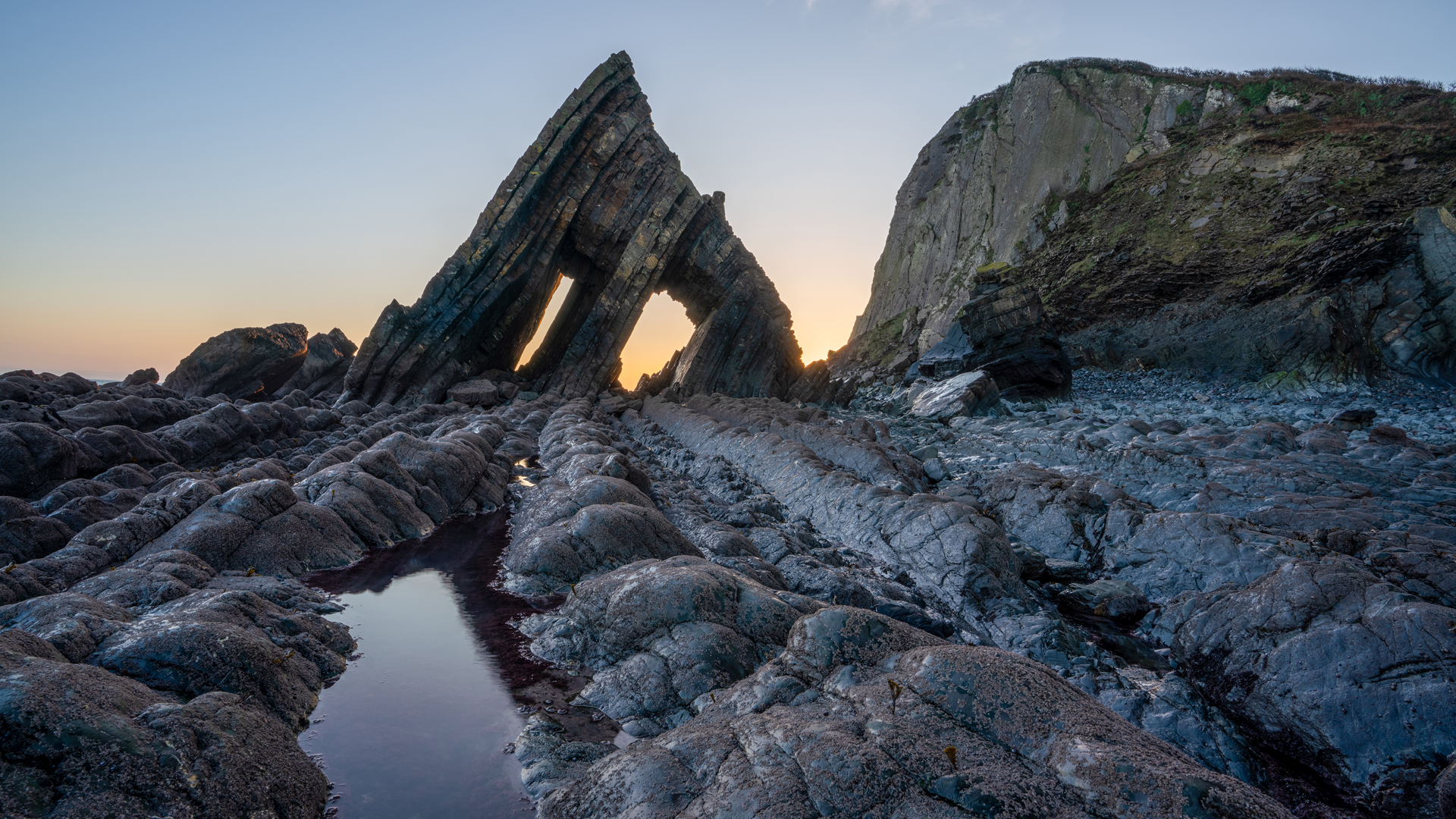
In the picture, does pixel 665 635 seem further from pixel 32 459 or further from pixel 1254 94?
pixel 1254 94

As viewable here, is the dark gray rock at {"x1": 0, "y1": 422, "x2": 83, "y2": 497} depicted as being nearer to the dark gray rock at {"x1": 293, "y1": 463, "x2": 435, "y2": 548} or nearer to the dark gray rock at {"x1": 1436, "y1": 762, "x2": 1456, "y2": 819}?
the dark gray rock at {"x1": 293, "y1": 463, "x2": 435, "y2": 548}

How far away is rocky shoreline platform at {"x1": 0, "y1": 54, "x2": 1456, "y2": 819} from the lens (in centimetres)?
361

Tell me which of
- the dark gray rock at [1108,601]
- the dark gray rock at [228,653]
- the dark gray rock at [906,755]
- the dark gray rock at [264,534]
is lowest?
the dark gray rock at [1108,601]

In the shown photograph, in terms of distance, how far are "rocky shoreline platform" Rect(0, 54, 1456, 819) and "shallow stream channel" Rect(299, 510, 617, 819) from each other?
4.8 inches

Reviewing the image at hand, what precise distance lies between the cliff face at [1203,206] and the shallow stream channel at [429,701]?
23876 mm

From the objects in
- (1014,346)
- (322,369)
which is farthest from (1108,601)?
(322,369)

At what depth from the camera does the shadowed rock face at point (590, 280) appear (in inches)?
1254

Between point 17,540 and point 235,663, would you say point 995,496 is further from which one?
point 17,540

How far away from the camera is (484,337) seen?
36.2 meters

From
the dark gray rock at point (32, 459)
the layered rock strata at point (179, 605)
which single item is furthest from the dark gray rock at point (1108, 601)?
the dark gray rock at point (32, 459)

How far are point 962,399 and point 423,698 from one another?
1891 cm

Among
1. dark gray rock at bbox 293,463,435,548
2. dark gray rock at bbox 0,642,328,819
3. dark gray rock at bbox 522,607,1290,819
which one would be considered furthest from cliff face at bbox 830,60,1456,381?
dark gray rock at bbox 0,642,328,819

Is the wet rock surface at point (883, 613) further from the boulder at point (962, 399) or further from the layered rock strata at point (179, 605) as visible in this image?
the boulder at point (962, 399)

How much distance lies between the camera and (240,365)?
35.4 metres
